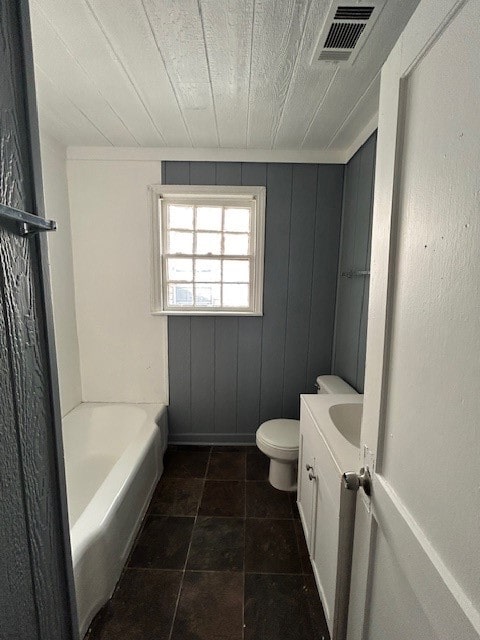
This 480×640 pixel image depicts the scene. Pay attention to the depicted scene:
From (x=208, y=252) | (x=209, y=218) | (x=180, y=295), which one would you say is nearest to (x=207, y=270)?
(x=208, y=252)

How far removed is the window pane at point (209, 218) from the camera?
92.2 inches

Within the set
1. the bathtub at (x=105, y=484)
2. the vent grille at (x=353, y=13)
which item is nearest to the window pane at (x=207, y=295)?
the bathtub at (x=105, y=484)

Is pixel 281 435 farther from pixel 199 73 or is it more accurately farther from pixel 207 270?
pixel 199 73

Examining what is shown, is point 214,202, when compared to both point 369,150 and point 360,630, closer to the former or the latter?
point 369,150

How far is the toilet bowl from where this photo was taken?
1869 millimetres

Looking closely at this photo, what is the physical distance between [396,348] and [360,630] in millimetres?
890

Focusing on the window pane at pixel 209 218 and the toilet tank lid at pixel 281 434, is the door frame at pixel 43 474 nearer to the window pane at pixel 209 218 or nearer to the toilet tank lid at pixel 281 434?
the toilet tank lid at pixel 281 434

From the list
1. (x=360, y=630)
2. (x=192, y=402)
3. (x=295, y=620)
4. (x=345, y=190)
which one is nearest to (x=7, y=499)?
(x=360, y=630)

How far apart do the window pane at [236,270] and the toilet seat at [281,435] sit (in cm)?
116

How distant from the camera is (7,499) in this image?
562mm

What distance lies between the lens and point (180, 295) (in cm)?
242

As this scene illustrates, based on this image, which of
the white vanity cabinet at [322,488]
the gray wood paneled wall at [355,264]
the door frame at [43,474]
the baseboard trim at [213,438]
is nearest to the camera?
the door frame at [43,474]

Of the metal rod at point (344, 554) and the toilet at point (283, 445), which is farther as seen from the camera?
the toilet at point (283, 445)

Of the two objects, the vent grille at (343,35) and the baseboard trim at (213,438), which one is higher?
the vent grille at (343,35)
